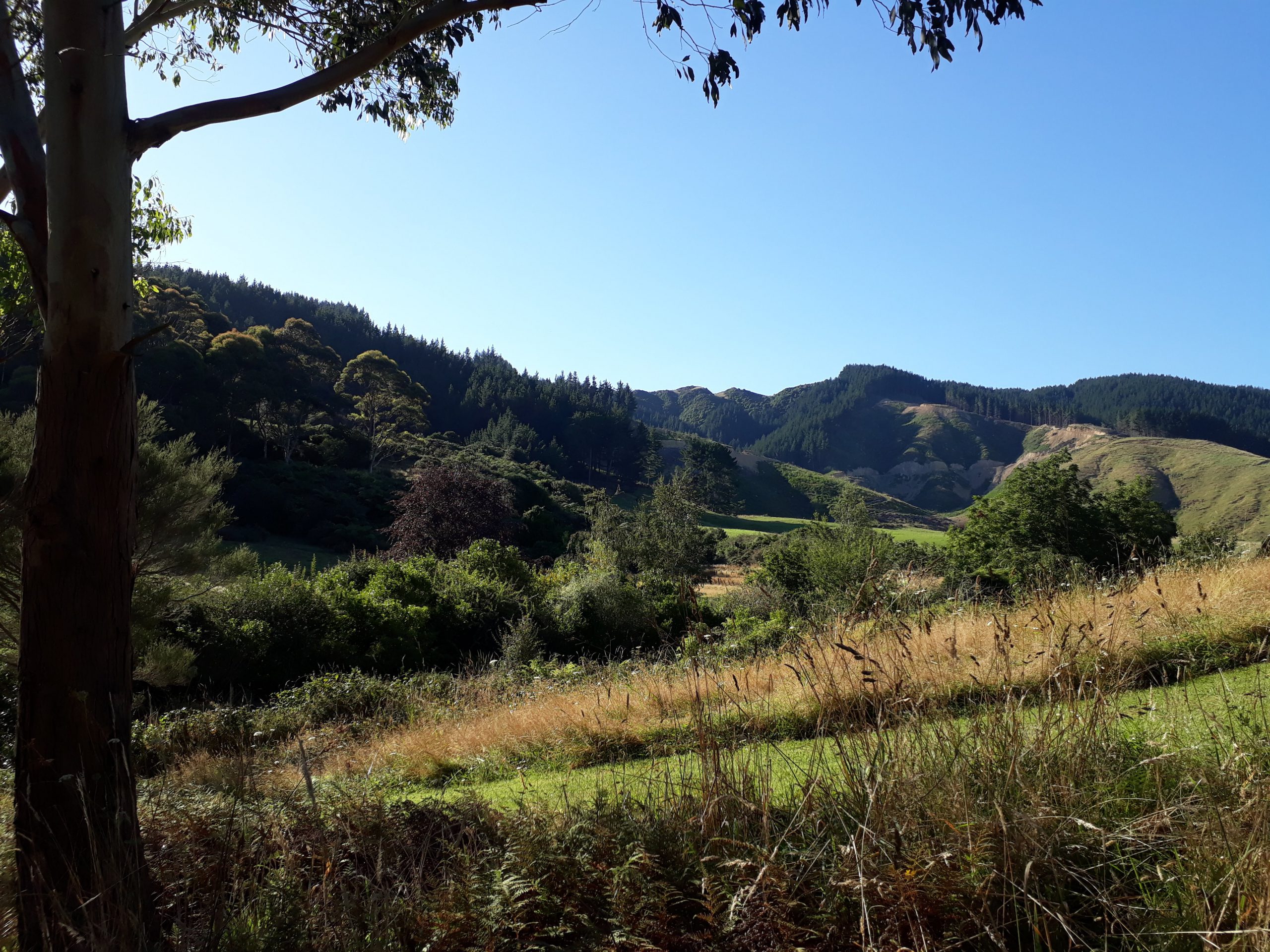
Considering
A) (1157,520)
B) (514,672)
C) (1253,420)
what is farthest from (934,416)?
(514,672)

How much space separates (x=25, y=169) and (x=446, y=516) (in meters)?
28.5

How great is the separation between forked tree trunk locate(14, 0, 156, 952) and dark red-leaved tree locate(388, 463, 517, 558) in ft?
89.7

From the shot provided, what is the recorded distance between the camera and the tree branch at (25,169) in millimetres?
3273

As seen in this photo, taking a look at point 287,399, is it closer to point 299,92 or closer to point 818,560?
point 818,560

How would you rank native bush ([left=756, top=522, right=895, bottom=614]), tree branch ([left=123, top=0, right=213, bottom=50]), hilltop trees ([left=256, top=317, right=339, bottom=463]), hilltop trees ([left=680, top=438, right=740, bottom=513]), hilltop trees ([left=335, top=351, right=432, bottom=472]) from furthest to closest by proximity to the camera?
hilltop trees ([left=680, top=438, right=740, bottom=513]) → hilltop trees ([left=335, top=351, right=432, bottom=472]) → hilltop trees ([left=256, top=317, right=339, bottom=463]) → native bush ([left=756, top=522, right=895, bottom=614]) → tree branch ([left=123, top=0, right=213, bottom=50])

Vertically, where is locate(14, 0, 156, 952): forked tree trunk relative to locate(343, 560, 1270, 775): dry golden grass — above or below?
above

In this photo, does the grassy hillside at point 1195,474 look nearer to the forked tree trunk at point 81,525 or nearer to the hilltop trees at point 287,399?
the hilltop trees at point 287,399

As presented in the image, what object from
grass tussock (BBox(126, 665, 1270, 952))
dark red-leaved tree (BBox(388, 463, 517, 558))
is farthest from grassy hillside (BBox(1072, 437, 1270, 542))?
grass tussock (BBox(126, 665, 1270, 952))

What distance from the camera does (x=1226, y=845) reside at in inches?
91.0

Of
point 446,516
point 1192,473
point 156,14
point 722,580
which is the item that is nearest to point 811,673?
point 156,14

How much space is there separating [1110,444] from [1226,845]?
155287 mm

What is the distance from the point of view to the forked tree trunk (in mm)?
2766

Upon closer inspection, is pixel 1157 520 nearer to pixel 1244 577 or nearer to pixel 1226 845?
pixel 1244 577

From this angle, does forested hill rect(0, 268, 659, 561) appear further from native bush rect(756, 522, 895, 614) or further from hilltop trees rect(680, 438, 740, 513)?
native bush rect(756, 522, 895, 614)
